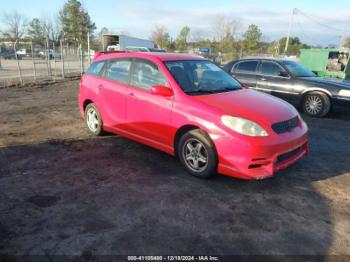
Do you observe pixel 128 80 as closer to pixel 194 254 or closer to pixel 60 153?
pixel 60 153

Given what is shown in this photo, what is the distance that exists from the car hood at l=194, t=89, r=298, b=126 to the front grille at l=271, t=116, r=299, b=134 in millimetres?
47

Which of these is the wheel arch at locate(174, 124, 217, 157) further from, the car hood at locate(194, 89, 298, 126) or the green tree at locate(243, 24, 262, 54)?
the green tree at locate(243, 24, 262, 54)

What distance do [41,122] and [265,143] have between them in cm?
549

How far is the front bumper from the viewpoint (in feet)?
12.7

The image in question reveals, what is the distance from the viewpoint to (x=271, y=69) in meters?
9.25

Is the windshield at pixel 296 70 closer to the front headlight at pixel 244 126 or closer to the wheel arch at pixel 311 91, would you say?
the wheel arch at pixel 311 91

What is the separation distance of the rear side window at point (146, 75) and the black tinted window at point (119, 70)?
19cm

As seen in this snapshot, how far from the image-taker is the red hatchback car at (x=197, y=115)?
3.97 m

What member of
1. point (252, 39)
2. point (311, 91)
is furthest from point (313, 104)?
point (252, 39)

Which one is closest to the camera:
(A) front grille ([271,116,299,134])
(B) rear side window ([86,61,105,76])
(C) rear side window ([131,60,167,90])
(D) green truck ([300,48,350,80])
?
(A) front grille ([271,116,299,134])

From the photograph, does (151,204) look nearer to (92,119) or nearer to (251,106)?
(251,106)

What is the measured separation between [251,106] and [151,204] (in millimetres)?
1931

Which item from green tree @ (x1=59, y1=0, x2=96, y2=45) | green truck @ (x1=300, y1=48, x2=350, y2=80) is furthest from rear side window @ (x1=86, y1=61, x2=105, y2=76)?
green tree @ (x1=59, y1=0, x2=96, y2=45)

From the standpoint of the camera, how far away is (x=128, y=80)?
5.32 metres
